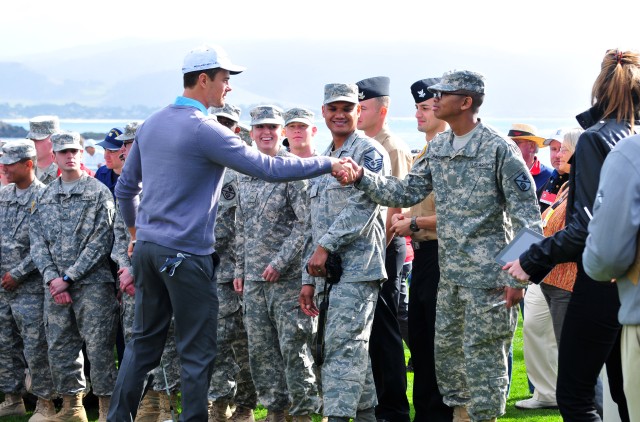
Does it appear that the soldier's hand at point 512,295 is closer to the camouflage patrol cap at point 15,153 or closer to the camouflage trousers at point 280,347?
the camouflage trousers at point 280,347

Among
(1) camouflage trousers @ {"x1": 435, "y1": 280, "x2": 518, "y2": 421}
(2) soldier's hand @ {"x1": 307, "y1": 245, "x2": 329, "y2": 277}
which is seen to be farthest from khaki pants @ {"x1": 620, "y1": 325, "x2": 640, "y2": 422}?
(2) soldier's hand @ {"x1": 307, "y1": 245, "x2": 329, "y2": 277}

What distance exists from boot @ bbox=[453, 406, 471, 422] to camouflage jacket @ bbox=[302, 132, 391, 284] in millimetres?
961

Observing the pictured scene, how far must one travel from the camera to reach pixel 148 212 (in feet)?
17.4

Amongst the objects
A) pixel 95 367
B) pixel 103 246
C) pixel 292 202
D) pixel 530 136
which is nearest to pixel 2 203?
pixel 103 246

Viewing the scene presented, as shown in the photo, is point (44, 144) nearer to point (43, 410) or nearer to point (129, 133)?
point (129, 133)

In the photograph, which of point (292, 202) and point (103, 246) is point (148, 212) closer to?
point (292, 202)

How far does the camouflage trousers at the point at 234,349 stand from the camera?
6.96 m

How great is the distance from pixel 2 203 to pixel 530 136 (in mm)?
4793

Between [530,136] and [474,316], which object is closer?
[474,316]

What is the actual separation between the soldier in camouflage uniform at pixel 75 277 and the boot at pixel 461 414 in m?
2.81

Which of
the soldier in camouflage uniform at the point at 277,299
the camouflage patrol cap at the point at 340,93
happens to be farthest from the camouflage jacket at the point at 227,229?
the camouflage patrol cap at the point at 340,93

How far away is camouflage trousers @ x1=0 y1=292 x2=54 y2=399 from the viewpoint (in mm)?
7648

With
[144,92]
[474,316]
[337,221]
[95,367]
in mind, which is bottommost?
[144,92]

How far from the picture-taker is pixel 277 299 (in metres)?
6.51
